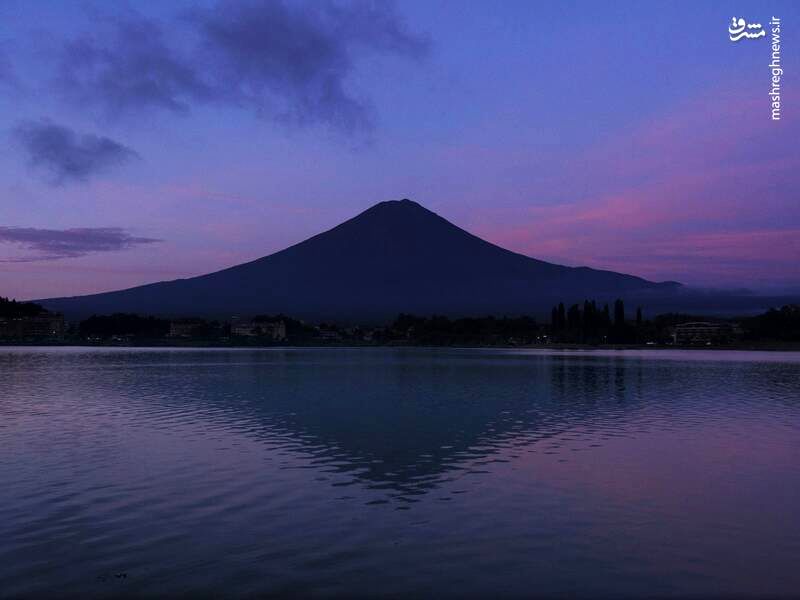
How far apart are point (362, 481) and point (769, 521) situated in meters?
8.99

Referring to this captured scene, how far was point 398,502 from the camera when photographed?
15.8m

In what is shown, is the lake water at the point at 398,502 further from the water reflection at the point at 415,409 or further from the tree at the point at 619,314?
the tree at the point at 619,314

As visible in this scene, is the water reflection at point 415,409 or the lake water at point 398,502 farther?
the water reflection at point 415,409

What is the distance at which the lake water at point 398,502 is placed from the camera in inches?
429

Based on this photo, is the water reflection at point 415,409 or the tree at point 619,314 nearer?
the water reflection at point 415,409

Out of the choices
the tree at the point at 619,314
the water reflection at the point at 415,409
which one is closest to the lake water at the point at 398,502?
the water reflection at the point at 415,409

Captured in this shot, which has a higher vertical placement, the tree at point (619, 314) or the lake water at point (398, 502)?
the tree at point (619, 314)

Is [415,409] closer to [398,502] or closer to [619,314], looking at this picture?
[398,502]

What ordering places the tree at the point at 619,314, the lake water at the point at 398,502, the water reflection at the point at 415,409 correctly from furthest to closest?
the tree at the point at 619,314 < the water reflection at the point at 415,409 < the lake water at the point at 398,502

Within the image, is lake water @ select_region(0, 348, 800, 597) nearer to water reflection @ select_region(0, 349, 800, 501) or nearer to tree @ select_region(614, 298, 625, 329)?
water reflection @ select_region(0, 349, 800, 501)

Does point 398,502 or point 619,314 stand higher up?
point 619,314

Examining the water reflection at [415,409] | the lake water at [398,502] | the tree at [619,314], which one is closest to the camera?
the lake water at [398,502]

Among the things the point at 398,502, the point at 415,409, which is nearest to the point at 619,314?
the point at 415,409

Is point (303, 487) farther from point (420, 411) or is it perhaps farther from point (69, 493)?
point (420, 411)
